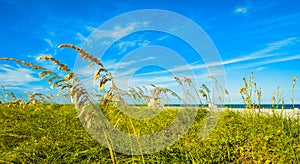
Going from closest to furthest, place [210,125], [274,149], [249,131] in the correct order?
1. [274,149]
2. [249,131]
3. [210,125]

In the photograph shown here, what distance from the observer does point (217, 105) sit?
618 cm

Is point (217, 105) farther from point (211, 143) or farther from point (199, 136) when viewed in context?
point (211, 143)

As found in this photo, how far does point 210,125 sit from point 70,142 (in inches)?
93.4

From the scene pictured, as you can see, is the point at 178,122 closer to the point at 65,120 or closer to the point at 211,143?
the point at 211,143

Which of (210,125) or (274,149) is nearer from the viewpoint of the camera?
(274,149)

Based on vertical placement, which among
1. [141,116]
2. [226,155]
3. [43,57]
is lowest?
[226,155]

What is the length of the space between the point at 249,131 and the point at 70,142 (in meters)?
2.47

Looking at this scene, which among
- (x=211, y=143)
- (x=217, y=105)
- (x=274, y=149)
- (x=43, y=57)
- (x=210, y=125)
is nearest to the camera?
(x=43, y=57)

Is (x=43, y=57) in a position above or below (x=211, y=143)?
above

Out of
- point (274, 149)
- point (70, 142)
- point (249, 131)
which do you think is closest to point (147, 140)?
point (70, 142)

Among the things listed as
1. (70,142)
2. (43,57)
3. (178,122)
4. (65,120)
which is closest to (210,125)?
(178,122)

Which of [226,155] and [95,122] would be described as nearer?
[226,155]

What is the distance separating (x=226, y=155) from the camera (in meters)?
3.61

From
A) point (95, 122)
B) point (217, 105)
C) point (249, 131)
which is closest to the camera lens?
point (249, 131)
